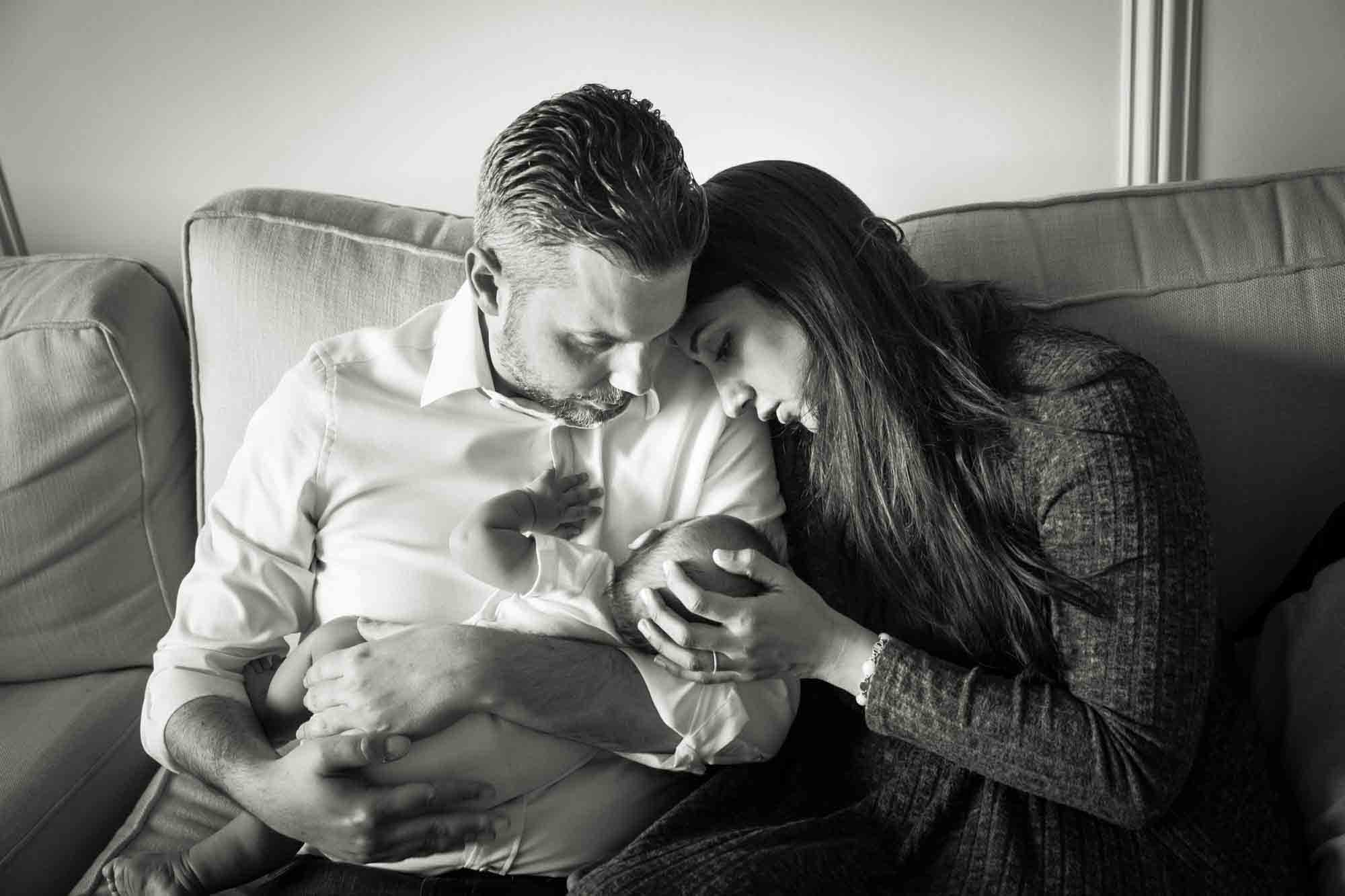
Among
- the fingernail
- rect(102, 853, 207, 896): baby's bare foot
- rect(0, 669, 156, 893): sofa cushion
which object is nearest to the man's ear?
the fingernail

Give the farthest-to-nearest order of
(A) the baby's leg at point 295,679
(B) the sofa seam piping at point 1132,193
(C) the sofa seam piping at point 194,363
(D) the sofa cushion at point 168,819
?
1. (C) the sofa seam piping at point 194,363
2. (B) the sofa seam piping at point 1132,193
3. (D) the sofa cushion at point 168,819
4. (A) the baby's leg at point 295,679

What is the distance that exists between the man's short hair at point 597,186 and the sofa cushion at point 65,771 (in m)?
1.04

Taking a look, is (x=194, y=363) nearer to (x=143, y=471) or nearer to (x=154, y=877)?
(x=143, y=471)

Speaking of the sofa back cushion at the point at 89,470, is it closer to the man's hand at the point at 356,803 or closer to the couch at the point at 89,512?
the couch at the point at 89,512

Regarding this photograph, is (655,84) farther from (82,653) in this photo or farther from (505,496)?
(82,653)

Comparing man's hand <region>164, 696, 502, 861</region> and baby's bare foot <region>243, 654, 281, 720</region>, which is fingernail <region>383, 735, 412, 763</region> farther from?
baby's bare foot <region>243, 654, 281, 720</region>

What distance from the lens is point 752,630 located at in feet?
4.25

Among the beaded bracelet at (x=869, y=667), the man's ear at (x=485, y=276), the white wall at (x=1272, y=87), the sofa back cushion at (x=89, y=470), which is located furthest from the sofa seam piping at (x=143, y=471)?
the white wall at (x=1272, y=87)

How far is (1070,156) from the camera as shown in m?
1.94

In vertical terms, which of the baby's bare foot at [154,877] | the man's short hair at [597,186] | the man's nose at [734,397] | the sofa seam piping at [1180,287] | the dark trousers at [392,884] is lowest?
the dark trousers at [392,884]

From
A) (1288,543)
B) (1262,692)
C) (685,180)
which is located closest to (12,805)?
(685,180)

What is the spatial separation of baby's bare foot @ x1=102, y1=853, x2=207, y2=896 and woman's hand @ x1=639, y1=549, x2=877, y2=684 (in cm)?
63

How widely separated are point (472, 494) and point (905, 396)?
1.92 ft

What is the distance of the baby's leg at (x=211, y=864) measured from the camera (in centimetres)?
134
